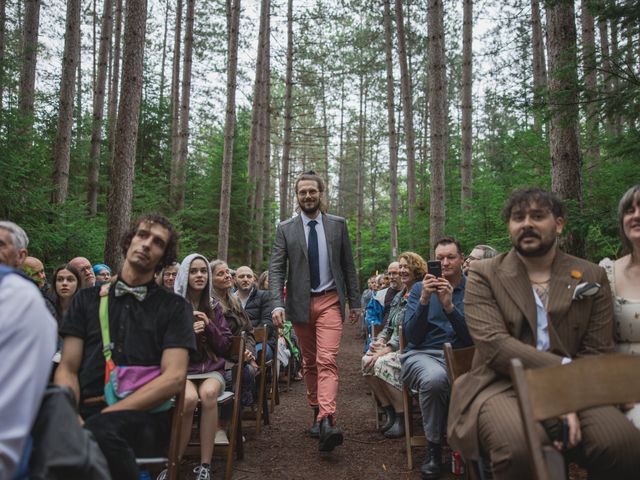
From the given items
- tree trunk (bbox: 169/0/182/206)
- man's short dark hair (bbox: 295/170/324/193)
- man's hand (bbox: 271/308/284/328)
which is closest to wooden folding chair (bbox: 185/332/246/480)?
man's hand (bbox: 271/308/284/328)

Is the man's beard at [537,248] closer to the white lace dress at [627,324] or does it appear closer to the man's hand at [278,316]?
the white lace dress at [627,324]

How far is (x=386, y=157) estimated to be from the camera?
118 ft

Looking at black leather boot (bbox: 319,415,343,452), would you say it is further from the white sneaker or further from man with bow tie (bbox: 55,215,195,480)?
man with bow tie (bbox: 55,215,195,480)

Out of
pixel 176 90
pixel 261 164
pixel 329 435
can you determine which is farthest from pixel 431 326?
pixel 176 90

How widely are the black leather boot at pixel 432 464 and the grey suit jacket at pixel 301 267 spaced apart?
1.46 metres

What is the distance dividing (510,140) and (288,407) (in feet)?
23.7

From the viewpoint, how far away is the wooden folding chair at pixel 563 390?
78.2 inches

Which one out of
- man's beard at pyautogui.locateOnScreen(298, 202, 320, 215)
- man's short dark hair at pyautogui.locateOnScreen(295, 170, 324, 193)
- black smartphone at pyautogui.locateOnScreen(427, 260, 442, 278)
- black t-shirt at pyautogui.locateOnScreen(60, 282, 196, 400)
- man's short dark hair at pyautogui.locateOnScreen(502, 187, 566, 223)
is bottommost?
black t-shirt at pyautogui.locateOnScreen(60, 282, 196, 400)

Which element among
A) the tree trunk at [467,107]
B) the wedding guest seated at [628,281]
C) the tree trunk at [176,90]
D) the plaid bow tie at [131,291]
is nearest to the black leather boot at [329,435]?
the plaid bow tie at [131,291]

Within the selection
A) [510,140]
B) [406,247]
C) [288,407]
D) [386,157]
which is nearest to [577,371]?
[288,407]

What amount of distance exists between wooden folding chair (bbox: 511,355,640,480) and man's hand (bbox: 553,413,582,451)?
0.51 feet

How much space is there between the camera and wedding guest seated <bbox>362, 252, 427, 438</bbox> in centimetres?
525

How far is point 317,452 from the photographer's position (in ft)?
15.8

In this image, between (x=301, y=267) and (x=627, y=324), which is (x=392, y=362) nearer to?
(x=301, y=267)
